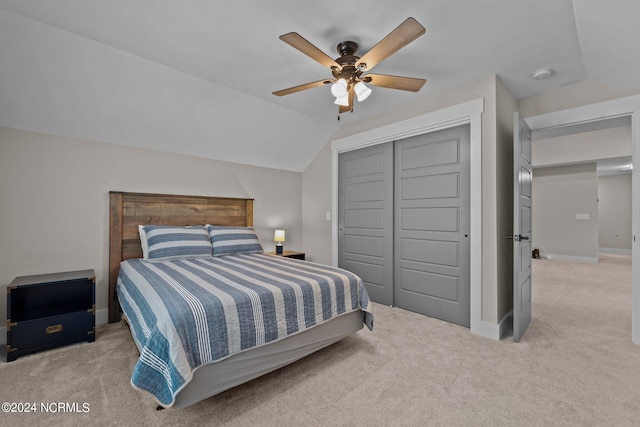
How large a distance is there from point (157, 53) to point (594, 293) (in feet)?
19.9

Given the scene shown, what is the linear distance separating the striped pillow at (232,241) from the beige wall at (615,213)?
10369mm

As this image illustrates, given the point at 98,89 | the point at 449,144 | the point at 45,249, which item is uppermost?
the point at 98,89

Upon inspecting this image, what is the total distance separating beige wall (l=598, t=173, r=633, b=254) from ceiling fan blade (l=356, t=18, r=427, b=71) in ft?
33.4

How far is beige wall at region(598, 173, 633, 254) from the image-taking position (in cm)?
808

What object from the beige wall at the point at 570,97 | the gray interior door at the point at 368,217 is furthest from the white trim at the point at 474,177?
the beige wall at the point at 570,97

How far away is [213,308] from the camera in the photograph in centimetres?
162

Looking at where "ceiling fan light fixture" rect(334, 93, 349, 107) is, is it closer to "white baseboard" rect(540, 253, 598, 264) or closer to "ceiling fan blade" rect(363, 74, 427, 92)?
"ceiling fan blade" rect(363, 74, 427, 92)

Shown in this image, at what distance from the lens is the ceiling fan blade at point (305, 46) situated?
5.62 feet

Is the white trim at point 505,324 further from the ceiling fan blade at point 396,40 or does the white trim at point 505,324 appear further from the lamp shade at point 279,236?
the lamp shade at point 279,236

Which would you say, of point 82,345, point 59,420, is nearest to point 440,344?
point 59,420

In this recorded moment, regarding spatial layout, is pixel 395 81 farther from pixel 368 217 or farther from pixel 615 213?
pixel 615 213

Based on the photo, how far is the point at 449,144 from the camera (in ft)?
10.1

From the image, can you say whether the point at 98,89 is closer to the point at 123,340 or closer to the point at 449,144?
the point at 123,340

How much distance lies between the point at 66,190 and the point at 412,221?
144 inches
